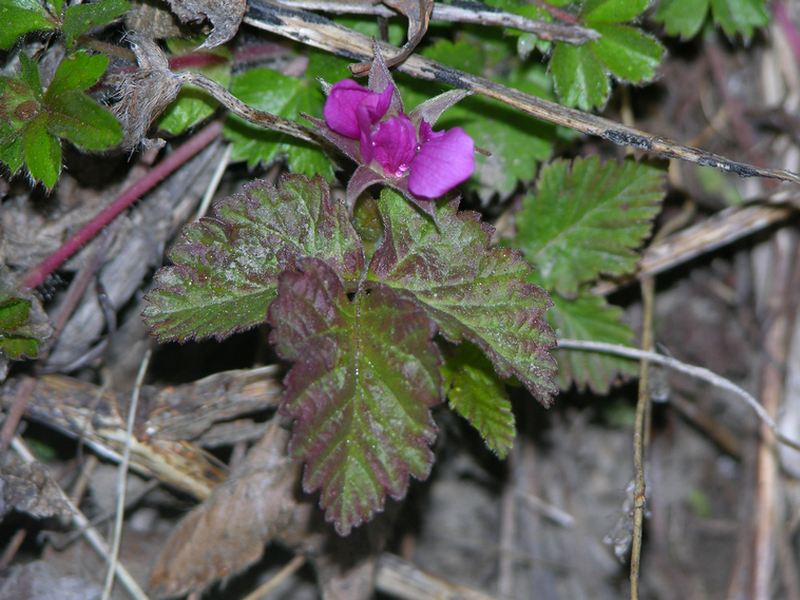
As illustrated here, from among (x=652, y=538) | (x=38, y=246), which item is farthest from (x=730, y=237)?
(x=38, y=246)

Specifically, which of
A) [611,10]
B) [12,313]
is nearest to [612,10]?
[611,10]

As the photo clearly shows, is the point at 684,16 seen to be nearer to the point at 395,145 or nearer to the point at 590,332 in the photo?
the point at 590,332

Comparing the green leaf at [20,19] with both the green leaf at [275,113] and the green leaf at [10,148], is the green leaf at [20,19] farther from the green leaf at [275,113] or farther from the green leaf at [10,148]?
the green leaf at [275,113]

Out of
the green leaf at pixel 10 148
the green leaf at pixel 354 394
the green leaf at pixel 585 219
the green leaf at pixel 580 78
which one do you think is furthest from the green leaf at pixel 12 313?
the green leaf at pixel 580 78

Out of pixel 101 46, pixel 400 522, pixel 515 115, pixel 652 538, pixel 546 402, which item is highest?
pixel 101 46

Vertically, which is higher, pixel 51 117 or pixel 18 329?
pixel 51 117

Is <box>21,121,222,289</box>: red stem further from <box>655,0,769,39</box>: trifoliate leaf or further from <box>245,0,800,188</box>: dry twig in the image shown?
<box>655,0,769,39</box>: trifoliate leaf

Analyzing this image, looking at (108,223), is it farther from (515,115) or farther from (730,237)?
(730,237)
